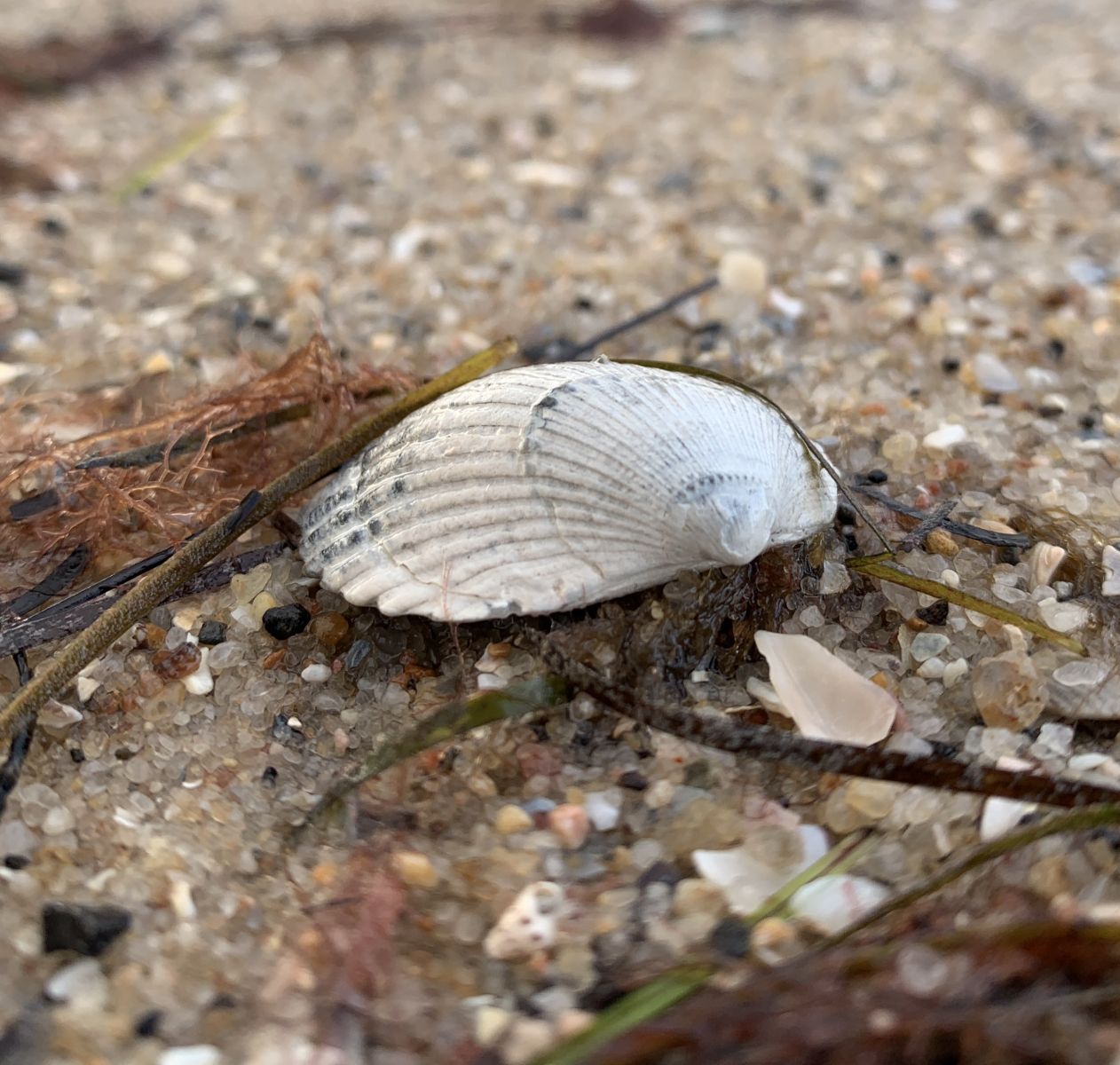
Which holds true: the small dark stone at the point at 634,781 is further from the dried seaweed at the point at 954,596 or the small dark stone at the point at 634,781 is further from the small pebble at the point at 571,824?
the dried seaweed at the point at 954,596

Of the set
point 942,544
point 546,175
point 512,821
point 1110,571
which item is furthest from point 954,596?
point 546,175

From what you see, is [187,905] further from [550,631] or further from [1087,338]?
[1087,338]

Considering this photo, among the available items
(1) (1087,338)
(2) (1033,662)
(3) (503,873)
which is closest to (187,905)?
(3) (503,873)

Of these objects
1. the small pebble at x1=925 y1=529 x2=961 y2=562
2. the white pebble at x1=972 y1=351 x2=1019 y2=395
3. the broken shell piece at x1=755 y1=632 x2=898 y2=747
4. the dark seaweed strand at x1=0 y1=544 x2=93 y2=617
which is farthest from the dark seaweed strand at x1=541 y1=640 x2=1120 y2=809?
the white pebble at x1=972 y1=351 x2=1019 y2=395

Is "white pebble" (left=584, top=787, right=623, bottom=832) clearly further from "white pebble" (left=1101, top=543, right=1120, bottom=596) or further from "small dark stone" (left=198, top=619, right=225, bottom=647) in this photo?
"white pebble" (left=1101, top=543, right=1120, bottom=596)

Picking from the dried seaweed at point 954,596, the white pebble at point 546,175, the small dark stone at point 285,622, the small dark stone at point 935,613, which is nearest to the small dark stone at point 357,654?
the small dark stone at point 285,622

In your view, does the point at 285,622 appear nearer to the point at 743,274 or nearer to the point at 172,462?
the point at 172,462
